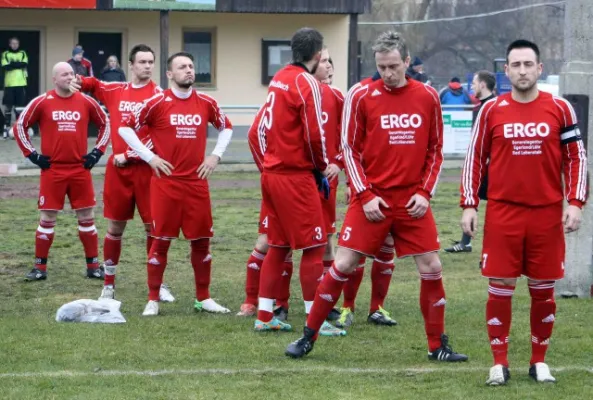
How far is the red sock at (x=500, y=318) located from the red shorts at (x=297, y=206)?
5.99 feet

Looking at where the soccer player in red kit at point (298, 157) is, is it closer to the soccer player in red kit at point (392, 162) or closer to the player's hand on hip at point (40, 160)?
the soccer player in red kit at point (392, 162)

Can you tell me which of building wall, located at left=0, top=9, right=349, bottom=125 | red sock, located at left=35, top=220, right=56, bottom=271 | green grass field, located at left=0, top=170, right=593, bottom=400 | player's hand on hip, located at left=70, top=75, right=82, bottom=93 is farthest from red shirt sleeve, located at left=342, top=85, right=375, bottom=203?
building wall, located at left=0, top=9, right=349, bottom=125

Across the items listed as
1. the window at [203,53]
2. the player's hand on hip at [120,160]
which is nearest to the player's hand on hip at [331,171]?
the player's hand on hip at [120,160]

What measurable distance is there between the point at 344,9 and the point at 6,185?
13.8 m

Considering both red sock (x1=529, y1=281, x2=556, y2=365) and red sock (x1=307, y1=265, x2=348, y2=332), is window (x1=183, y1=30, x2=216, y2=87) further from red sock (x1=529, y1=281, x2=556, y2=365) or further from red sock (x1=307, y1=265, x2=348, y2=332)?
red sock (x1=529, y1=281, x2=556, y2=365)

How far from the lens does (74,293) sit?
464 inches

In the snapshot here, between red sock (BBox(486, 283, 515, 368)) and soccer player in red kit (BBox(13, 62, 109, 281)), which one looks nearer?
red sock (BBox(486, 283, 515, 368))

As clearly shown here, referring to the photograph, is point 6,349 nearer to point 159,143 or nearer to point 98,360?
point 98,360

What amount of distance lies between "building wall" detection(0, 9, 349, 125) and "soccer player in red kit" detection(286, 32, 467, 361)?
84.2ft

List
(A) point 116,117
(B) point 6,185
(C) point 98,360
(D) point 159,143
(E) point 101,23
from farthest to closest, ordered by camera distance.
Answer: (E) point 101,23 < (B) point 6,185 < (A) point 116,117 < (D) point 159,143 < (C) point 98,360

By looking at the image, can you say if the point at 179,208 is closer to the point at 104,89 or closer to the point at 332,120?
the point at 332,120

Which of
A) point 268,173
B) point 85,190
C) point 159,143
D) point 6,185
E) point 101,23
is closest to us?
point 268,173

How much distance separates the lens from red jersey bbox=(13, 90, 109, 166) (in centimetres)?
1240

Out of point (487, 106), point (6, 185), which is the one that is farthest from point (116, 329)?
point (6, 185)
